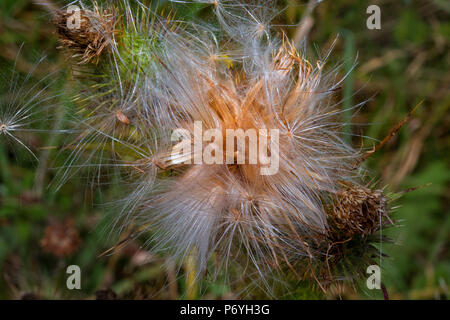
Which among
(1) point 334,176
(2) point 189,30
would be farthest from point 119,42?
(1) point 334,176

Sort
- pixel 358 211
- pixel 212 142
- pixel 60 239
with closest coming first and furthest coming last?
pixel 358 211
pixel 212 142
pixel 60 239

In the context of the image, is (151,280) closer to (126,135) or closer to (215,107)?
(126,135)

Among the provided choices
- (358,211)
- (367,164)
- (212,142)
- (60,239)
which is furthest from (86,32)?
(367,164)

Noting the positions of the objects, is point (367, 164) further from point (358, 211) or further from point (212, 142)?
point (212, 142)

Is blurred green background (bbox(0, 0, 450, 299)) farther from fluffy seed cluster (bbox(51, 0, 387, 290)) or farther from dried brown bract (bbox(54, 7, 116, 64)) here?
dried brown bract (bbox(54, 7, 116, 64))

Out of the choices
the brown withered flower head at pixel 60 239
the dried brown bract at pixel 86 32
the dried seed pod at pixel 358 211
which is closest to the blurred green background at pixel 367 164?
the brown withered flower head at pixel 60 239

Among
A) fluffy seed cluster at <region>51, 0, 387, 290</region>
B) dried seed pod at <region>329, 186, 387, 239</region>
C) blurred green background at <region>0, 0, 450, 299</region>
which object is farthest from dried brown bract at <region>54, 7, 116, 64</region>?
dried seed pod at <region>329, 186, 387, 239</region>
